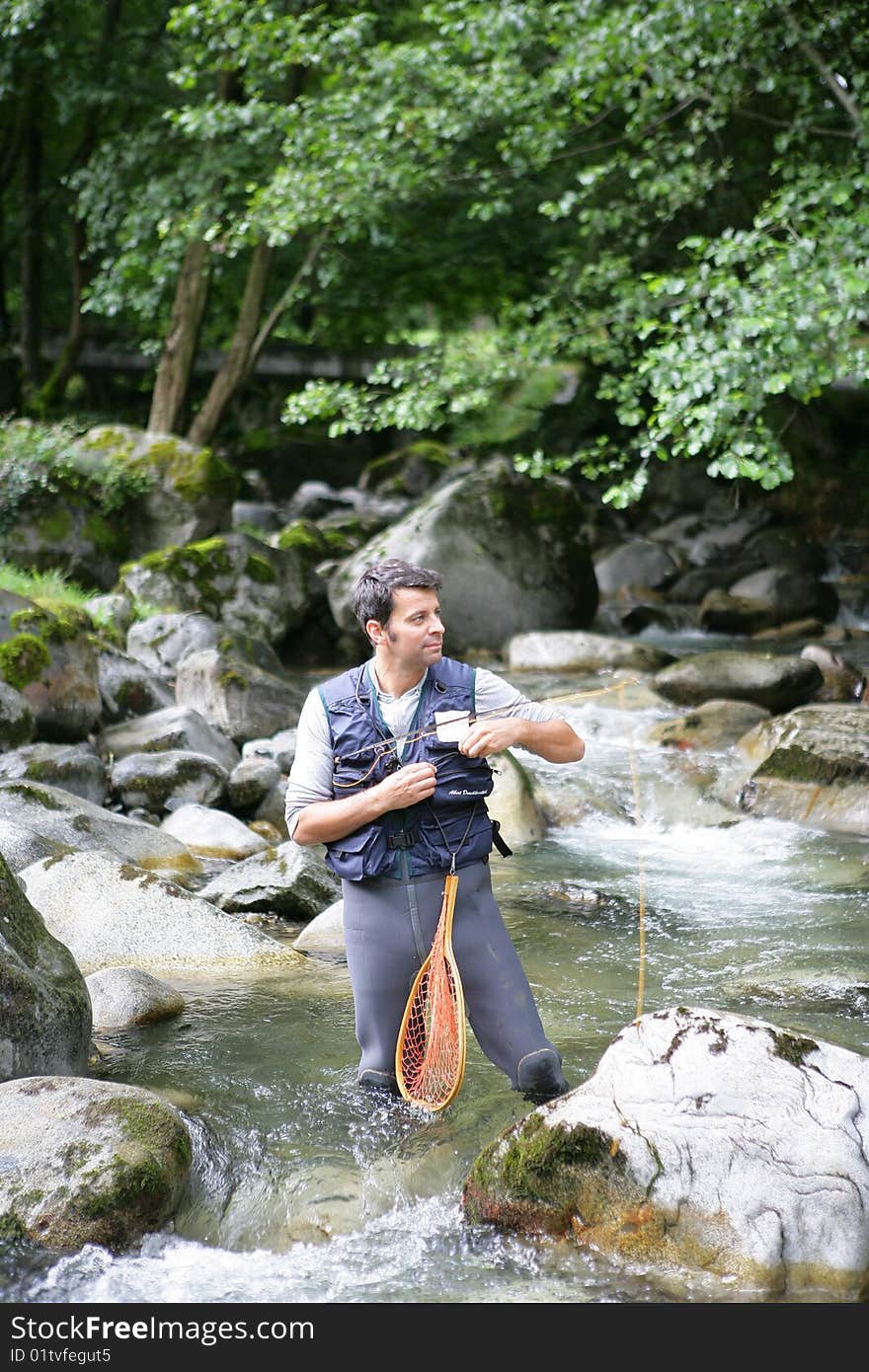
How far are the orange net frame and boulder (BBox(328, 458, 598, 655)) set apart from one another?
1113cm

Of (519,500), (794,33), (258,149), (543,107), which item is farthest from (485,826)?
(258,149)

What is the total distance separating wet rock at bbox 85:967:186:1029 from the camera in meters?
5.38

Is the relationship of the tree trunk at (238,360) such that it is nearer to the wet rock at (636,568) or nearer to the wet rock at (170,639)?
the wet rock at (636,568)

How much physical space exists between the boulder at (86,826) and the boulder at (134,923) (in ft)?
3.00

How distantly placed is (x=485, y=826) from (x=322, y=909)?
3.35 meters

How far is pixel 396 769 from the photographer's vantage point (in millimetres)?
3908

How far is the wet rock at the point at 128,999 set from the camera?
538 centimetres

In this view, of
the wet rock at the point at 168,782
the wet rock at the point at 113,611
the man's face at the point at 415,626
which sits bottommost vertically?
the wet rock at the point at 168,782

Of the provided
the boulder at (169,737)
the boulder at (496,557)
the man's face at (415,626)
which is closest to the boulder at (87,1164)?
the man's face at (415,626)

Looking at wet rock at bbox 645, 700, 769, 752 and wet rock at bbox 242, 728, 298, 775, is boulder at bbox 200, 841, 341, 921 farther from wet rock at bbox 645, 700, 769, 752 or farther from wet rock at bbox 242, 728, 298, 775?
wet rock at bbox 645, 700, 769, 752

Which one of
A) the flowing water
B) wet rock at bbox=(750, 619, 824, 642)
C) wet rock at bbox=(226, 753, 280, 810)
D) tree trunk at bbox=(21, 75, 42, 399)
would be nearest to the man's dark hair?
the flowing water

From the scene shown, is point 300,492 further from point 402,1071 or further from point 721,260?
point 402,1071

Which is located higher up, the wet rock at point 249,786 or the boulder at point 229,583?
the boulder at point 229,583
